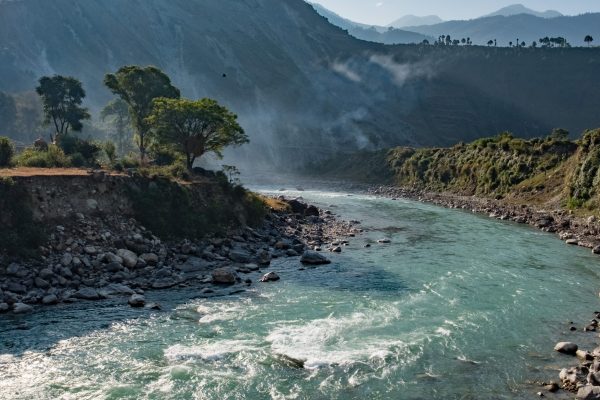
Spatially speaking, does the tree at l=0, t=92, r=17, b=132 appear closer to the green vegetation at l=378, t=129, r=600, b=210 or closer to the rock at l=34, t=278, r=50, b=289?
the green vegetation at l=378, t=129, r=600, b=210

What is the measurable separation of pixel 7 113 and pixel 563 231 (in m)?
166

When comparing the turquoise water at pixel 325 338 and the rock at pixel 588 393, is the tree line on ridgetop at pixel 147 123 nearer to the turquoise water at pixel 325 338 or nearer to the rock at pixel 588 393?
the turquoise water at pixel 325 338

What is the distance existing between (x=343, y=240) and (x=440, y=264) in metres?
12.6

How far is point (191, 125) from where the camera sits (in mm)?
59875

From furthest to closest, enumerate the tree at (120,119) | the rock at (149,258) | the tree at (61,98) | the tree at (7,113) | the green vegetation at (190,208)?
the tree at (7,113) < the tree at (120,119) < the tree at (61,98) < the green vegetation at (190,208) < the rock at (149,258)

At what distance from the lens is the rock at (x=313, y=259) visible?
42.1m

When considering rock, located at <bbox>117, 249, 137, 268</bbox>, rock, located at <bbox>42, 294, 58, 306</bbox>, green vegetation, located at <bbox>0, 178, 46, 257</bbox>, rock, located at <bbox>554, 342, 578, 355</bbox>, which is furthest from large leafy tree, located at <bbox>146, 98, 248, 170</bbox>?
rock, located at <bbox>554, 342, 578, 355</bbox>

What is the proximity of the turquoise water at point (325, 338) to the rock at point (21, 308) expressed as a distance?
30.6 inches

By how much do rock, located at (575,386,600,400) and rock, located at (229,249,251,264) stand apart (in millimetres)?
27516

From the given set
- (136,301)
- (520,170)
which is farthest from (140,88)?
(520,170)

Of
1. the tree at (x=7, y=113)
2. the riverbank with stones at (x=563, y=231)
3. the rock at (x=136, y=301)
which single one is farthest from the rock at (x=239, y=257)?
the tree at (x=7, y=113)

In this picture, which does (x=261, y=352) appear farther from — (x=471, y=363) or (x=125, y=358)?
(x=471, y=363)

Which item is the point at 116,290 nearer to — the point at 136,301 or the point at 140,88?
the point at 136,301

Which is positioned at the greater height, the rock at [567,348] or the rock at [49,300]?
the rock at [49,300]
